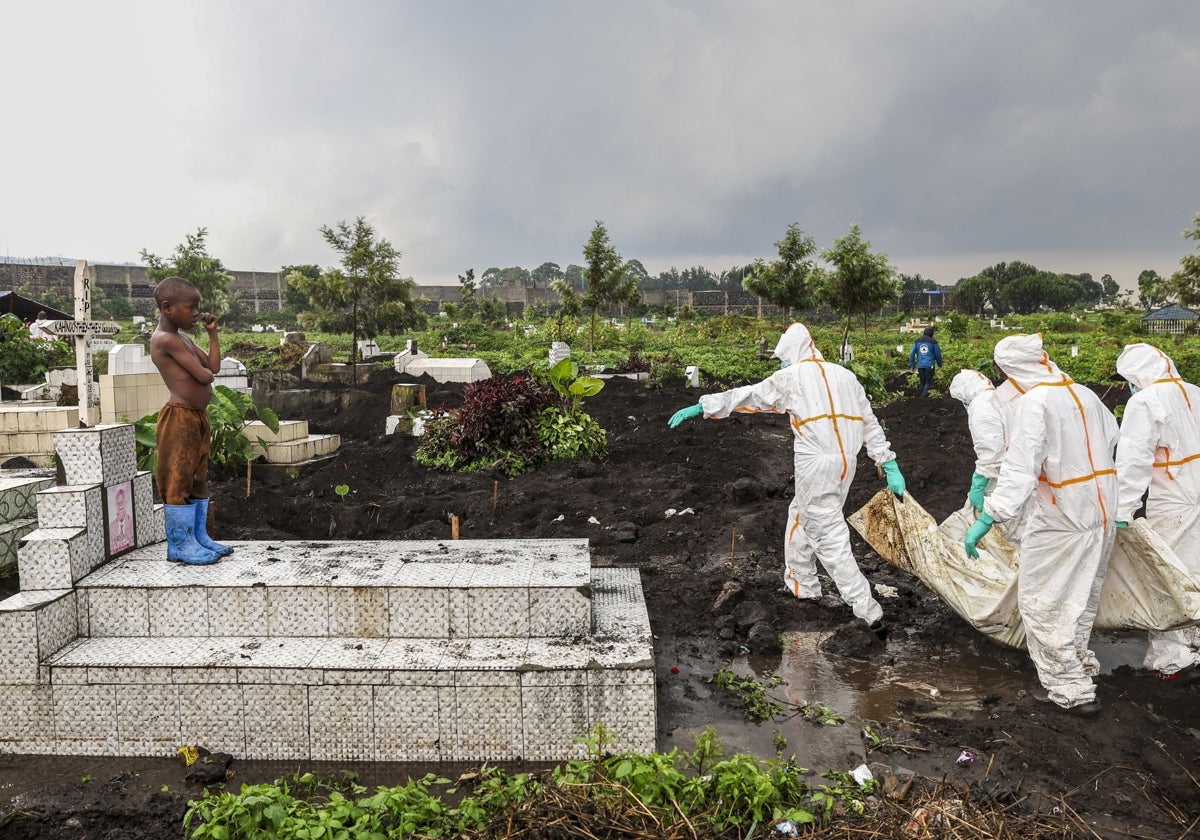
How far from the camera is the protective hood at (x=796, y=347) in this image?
527 cm

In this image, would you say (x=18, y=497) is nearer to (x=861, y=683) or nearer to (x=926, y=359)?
(x=861, y=683)

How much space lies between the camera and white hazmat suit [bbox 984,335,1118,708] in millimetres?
3820

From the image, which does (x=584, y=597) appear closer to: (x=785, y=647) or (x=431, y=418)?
(x=785, y=647)

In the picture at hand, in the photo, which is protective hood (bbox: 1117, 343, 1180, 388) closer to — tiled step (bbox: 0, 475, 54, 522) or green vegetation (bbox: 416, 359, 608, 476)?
green vegetation (bbox: 416, 359, 608, 476)

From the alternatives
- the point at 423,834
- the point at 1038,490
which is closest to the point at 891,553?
the point at 1038,490

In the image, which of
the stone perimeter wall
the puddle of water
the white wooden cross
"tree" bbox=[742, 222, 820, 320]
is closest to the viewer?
the puddle of water

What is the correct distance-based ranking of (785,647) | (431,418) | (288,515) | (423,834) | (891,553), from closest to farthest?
(423,834), (785,647), (891,553), (288,515), (431,418)

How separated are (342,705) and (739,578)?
3.06m

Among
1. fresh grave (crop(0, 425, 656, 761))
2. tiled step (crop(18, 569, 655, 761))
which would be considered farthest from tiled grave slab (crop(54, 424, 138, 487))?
tiled step (crop(18, 569, 655, 761))

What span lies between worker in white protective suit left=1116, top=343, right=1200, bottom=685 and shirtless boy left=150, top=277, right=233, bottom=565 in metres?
4.73

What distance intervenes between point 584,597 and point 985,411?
3.29 metres

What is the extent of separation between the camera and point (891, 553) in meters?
5.26

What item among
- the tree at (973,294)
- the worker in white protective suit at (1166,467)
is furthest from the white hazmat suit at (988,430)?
the tree at (973,294)

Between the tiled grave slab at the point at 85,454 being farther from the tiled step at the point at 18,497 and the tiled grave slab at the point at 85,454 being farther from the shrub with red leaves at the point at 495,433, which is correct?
the shrub with red leaves at the point at 495,433
